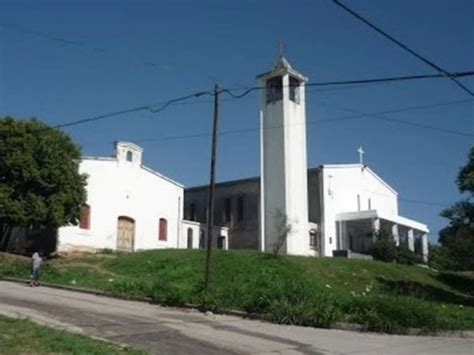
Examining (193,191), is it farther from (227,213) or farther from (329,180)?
(329,180)

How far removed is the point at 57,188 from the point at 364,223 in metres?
26.0

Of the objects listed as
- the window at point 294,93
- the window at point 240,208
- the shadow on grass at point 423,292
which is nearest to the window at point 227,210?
the window at point 240,208

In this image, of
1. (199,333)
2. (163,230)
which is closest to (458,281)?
(163,230)

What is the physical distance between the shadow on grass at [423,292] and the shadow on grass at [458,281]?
3.28 metres

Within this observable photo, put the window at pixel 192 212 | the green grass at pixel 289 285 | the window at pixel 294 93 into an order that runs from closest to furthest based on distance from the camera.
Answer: the green grass at pixel 289 285
the window at pixel 294 93
the window at pixel 192 212

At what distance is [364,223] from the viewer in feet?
174

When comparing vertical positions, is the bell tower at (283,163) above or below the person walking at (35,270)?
above

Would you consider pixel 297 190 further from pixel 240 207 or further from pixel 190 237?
pixel 190 237

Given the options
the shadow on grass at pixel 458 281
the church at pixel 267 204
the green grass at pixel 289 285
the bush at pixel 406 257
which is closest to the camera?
the green grass at pixel 289 285

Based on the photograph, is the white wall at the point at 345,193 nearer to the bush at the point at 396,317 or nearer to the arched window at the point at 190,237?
the arched window at the point at 190,237

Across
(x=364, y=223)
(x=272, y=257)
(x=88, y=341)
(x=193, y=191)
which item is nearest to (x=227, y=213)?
(x=193, y=191)

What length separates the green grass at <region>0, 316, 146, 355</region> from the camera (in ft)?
36.8

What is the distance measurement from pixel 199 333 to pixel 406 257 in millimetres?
34297

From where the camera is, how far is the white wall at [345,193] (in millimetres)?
51031
